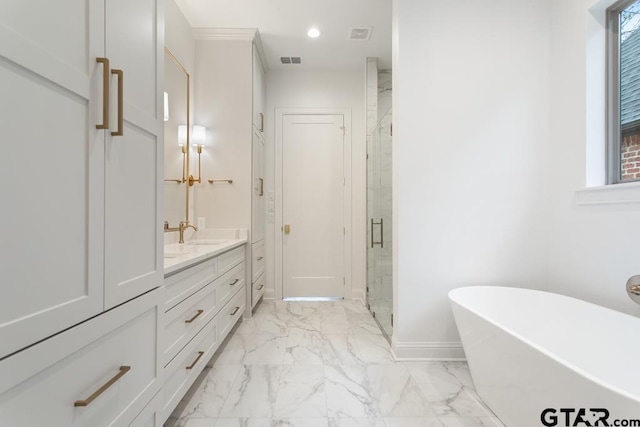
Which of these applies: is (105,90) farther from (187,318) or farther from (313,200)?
(313,200)

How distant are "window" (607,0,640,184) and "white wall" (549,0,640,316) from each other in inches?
2.0

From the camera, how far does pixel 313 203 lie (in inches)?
148

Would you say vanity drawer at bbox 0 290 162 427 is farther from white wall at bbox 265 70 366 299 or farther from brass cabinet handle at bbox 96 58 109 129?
white wall at bbox 265 70 366 299

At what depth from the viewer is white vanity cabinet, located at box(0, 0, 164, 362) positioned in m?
0.58

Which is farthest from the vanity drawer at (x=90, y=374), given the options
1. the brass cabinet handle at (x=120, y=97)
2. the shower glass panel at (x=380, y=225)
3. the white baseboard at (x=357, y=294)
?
the white baseboard at (x=357, y=294)

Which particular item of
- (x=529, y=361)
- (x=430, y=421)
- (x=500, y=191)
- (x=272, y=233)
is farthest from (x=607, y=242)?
(x=272, y=233)

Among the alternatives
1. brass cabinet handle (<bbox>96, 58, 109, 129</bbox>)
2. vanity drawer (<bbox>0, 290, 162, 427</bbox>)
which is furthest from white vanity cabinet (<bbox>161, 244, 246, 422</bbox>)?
brass cabinet handle (<bbox>96, 58, 109, 129</bbox>)

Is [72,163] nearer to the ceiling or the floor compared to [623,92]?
nearer to the floor

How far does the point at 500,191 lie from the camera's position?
2.15m

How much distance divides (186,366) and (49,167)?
4.31 feet

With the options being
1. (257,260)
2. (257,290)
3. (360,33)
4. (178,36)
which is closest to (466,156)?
(360,33)

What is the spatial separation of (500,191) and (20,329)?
2504mm

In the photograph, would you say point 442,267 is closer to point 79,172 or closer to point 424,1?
point 424,1

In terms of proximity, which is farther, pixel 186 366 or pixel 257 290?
pixel 257 290
